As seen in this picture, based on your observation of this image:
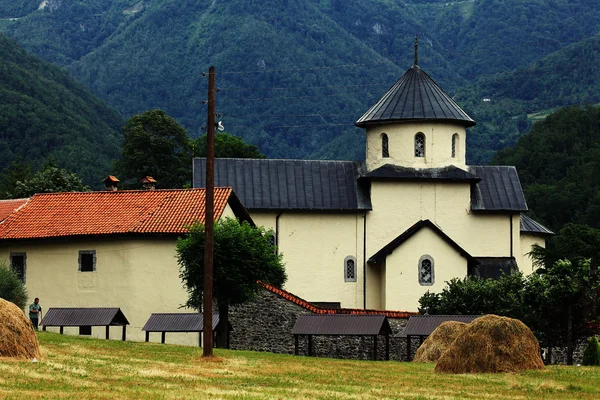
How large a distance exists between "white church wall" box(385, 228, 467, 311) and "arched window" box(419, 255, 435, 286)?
13cm

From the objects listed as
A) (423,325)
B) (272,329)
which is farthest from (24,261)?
(423,325)

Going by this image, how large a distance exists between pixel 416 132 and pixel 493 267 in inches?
292

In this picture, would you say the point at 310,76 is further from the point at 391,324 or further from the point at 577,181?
the point at 391,324

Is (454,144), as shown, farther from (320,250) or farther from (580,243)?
(580,243)

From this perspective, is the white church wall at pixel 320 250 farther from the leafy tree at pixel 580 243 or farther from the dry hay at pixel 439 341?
the dry hay at pixel 439 341

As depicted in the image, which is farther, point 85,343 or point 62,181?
point 62,181

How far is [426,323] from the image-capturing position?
1716 inches

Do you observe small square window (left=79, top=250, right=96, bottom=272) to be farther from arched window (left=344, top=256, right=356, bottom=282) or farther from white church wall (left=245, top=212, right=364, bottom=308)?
arched window (left=344, top=256, right=356, bottom=282)

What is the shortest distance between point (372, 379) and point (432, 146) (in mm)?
30784

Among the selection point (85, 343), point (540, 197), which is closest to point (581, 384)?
point (85, 343)

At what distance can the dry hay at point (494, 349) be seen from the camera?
3181 cm

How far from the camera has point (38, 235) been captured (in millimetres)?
51031

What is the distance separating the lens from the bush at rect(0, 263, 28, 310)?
156 feet

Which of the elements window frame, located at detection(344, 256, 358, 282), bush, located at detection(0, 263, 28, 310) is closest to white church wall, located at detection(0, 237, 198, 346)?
bush, located at detection(0, 263, 28, 310)
